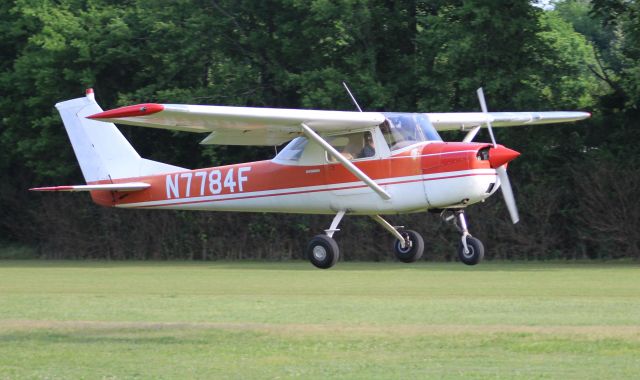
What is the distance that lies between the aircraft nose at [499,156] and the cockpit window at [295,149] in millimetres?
3162

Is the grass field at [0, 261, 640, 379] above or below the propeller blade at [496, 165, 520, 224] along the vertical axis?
below

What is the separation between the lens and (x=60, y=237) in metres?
44.4

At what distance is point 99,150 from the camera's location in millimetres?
22844

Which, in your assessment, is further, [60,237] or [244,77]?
[60,237]

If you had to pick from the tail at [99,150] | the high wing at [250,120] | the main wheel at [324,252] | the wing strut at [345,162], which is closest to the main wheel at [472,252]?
the wing strut at [345,162]

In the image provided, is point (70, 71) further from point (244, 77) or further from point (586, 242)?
point (586, 242)

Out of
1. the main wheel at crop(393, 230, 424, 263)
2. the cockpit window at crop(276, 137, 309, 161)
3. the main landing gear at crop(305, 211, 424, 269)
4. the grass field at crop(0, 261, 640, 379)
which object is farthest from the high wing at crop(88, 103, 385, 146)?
the grass field at crop(0, 261, 640, 379)

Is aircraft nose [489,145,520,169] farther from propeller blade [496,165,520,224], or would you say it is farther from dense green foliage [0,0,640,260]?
dense green foliage [0,0,640,260]

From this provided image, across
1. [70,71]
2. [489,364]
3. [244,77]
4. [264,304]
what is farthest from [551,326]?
[70,71]

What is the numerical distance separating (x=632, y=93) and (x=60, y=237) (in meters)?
21.8

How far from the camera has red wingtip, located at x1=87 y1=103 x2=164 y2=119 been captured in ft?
55.0

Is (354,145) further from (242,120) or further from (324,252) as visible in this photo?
(242,120)

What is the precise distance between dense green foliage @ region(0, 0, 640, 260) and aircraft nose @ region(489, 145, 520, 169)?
1693cm

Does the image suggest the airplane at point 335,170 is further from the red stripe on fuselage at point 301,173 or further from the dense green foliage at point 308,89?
the dense green foliage at point 308,89
